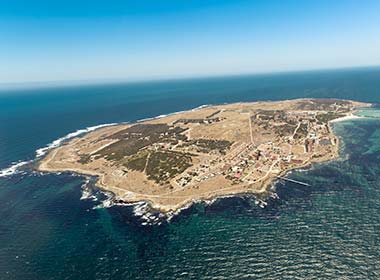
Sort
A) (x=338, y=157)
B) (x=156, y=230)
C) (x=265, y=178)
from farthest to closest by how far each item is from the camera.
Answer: (x=338, y=157) < (x=265, y=178) < (x=156, y=230)

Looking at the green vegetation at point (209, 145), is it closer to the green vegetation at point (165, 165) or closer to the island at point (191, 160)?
the island at point (191, 160)

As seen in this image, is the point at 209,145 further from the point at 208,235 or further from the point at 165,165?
the point at 208,235

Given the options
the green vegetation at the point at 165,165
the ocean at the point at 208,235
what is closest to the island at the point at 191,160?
the green vegetation at the point at 165,165

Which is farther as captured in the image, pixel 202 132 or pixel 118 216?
pixel 202 132

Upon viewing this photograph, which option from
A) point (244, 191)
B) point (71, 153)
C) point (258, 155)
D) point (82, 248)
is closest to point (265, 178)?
point (244, 191)

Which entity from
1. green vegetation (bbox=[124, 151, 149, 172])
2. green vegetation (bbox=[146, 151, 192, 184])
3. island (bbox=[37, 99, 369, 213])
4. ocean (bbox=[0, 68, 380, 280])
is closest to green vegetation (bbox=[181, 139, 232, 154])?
island (bbox=[37, 99, 369, 213])

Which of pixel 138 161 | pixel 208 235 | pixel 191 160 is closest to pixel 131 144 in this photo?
pixel 138 161

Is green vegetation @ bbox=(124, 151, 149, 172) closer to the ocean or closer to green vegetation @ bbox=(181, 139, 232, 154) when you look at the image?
green vegetation @ bbox=(181, 139, 232, 154)

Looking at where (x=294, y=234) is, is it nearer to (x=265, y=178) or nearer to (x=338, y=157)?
(x=265, y=178)

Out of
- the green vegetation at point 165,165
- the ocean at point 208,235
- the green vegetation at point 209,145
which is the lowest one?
the ocean at point 208,235
